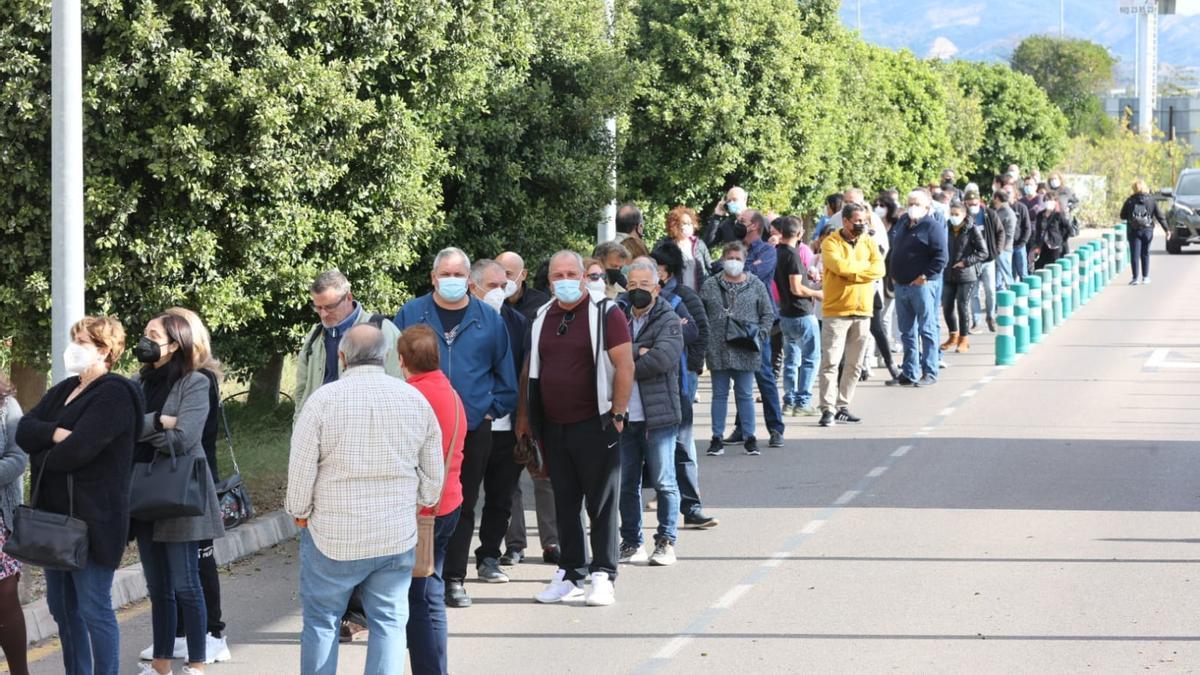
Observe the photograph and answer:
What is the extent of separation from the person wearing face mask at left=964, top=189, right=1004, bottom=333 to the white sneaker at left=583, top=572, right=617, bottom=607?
13526 mm

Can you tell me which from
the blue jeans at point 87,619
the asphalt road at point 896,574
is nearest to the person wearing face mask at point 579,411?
the asphalt road at point 896,574

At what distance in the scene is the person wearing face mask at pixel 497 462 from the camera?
389 inches

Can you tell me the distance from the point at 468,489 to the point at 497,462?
63cm

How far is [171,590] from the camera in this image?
26.1 feet

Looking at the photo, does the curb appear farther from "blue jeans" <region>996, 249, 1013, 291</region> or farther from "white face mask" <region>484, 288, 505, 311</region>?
"blue jeans" <region>996, 249, 1013, 291</region>

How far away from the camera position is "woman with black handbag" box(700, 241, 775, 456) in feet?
46.5

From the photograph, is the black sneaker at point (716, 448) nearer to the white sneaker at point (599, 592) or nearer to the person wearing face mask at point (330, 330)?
the white sneaker at point (599, 592)

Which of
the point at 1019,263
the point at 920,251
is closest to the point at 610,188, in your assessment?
the point at 920,251

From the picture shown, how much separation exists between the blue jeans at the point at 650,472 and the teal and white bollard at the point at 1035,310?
13840 millimetres

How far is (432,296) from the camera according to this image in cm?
945

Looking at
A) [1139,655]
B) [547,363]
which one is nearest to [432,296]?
[547,363]

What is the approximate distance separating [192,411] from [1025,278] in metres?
18.5

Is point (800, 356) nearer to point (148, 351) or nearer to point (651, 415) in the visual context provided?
point (651, 415)

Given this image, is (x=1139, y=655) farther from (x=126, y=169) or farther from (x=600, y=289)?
(x=126, y=169)
